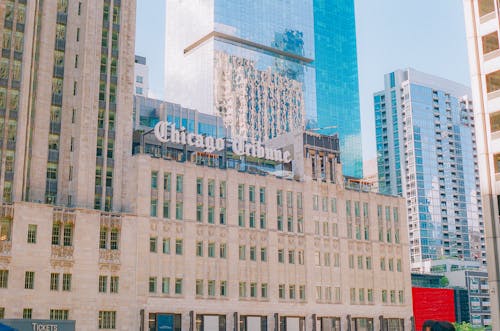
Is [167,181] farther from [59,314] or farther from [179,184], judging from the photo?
[59,314]

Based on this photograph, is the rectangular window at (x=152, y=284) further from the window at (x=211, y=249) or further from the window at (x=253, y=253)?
the window at (x=253, y=253)

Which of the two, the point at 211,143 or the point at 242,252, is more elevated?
the point at 211,143

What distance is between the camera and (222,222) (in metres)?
100

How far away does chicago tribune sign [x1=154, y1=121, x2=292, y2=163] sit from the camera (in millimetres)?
98375

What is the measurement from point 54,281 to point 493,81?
5343 centimetres

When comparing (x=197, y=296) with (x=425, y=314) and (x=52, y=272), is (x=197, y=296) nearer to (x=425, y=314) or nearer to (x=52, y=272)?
(x=52, y=272)

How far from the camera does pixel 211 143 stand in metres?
102

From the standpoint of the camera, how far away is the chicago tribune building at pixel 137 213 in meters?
85.7

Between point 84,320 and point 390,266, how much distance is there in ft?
176

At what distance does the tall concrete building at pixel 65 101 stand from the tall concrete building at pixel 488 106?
159 feet

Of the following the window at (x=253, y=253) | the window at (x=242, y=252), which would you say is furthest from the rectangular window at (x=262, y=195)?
the window at (x=242, y=252)

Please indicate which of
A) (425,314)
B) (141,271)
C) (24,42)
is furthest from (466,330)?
(24,42)

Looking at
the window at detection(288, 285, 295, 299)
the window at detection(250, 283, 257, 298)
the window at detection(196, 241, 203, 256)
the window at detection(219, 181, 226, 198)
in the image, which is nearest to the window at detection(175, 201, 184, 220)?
the window at detection(196, 241, 203, 256)

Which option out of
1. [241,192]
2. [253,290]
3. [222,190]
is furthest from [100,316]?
[241,192]
